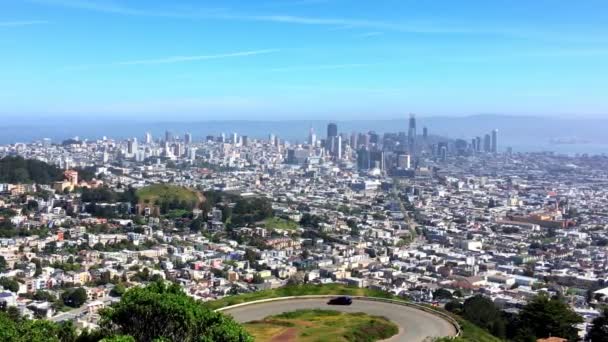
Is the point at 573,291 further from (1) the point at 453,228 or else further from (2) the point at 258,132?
(2) the point at 258,132

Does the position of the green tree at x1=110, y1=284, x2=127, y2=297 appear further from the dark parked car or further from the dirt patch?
the dirt patch

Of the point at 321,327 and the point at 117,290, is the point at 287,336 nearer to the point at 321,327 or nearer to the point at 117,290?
the point at 321,327

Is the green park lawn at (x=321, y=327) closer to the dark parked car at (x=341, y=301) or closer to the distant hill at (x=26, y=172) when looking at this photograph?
the dark parked car at (x=341, y=301)

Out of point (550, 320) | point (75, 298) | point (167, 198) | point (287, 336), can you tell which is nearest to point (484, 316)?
point (550, 320)

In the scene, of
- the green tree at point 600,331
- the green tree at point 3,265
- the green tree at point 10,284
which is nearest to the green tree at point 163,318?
the green tree at point 600,331

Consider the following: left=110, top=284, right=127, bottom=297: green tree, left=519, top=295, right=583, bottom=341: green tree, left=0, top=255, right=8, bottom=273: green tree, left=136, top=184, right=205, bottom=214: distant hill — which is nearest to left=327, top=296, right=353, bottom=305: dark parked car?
left=519, top=295, right=583, bottom=341: green tree

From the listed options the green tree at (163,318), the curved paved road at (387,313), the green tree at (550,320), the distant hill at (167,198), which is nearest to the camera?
the green tree at (163,318)
